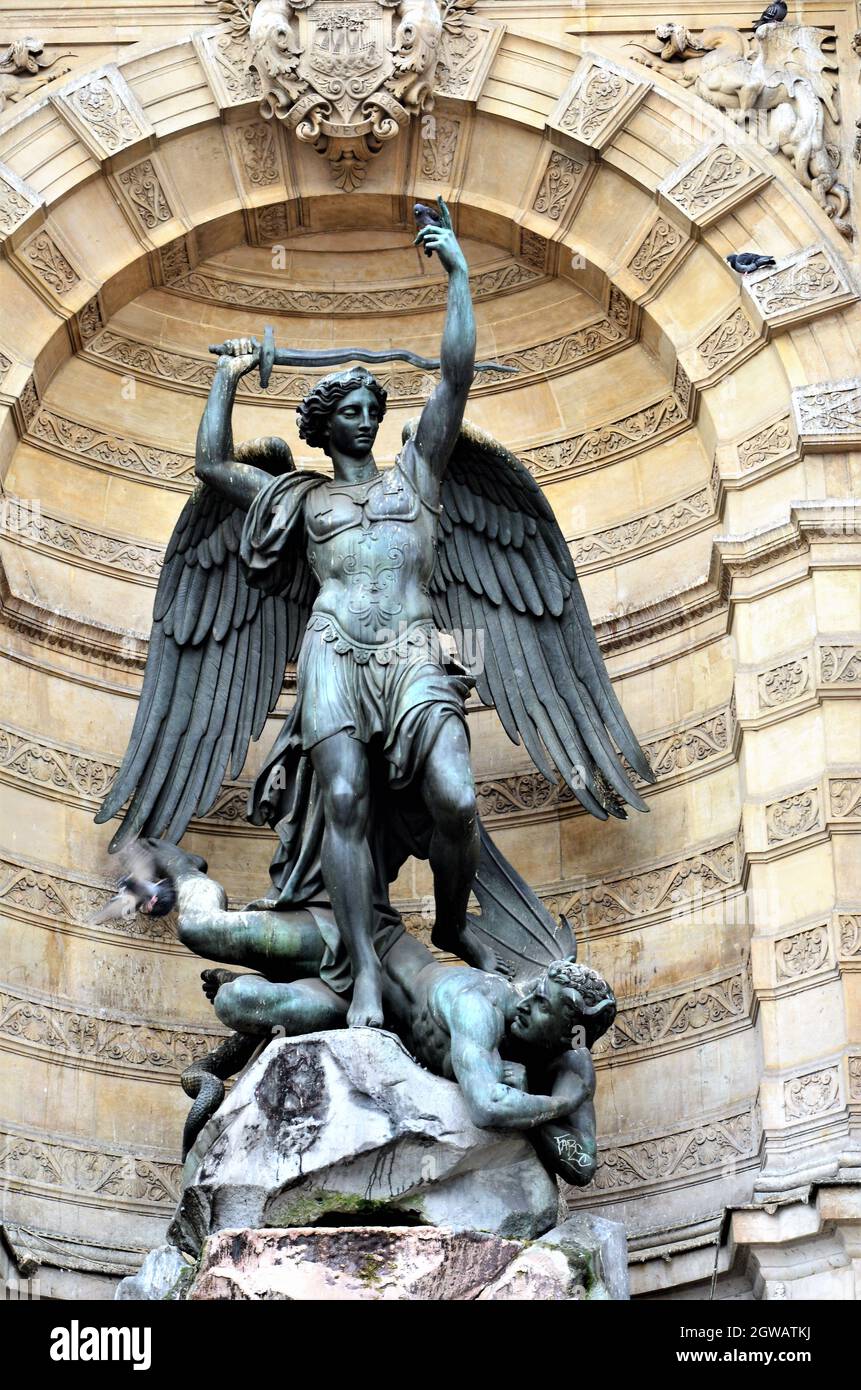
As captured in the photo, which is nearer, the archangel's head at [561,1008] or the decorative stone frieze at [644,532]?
the archangel's head at [561,1008]

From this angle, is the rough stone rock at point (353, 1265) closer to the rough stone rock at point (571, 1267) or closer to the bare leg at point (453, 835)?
the rough stone rock at point (571, 1267)

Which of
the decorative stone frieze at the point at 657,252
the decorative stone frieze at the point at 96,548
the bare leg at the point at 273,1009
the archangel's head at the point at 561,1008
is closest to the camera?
the archangel's head at the point at 561,1008

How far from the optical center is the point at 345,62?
12.0 m

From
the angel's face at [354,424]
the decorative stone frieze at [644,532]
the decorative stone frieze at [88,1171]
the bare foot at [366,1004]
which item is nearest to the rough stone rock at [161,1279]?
the bare foot at [366,1004]

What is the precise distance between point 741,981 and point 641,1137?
0.72 m

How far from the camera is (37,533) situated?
39.1ft

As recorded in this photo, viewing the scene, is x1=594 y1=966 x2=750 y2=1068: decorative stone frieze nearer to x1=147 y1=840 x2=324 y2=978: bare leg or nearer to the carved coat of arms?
x1=147 y1=840 x2=324 y2=978: bare leg

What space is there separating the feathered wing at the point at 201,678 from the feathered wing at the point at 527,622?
2.21 feet

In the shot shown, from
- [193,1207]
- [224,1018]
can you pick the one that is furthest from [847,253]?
[193,1207]

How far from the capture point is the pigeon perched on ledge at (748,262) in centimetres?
1159

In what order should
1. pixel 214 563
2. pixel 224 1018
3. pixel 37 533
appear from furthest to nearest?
1. pixel 37 533
2. pixel 214 563
3. pixel 224 1018

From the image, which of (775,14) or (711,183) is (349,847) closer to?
(711,183)

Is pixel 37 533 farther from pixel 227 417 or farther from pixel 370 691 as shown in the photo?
pixel 370 691

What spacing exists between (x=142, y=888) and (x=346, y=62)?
12.3 feet
